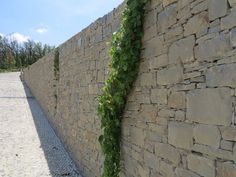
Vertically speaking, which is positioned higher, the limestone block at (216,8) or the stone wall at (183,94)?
the limestone block at (216,8)

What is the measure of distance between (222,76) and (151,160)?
156 cm

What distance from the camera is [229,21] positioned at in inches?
103

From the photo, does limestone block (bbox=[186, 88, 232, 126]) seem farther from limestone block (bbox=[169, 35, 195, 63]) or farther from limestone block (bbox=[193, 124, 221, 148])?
limestone block (bbox=[169, 35, 195, 63])

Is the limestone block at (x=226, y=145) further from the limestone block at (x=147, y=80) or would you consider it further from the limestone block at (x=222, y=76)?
the limestone block at (x=147, y=80)

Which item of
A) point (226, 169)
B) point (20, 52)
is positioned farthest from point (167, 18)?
point (20, 52)

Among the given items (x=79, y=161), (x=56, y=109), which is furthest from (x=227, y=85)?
(x=56, y=109)

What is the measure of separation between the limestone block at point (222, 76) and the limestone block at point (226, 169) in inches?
21.7

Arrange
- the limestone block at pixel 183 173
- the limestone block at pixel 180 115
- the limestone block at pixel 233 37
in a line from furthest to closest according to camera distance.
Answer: the limestone block at pixel 180 115
the limestone block at pixel 183 173
the limestone block at pixel 233 37

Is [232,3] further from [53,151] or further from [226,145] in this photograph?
[53,151]

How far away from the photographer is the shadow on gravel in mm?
7192

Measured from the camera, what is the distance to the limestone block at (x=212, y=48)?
105 inches

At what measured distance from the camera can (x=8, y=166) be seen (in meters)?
7.51

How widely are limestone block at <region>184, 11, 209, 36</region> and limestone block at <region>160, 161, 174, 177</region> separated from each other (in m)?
1.24

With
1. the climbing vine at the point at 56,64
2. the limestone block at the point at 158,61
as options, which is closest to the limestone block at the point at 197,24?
the limestone block at the point at 158,61
